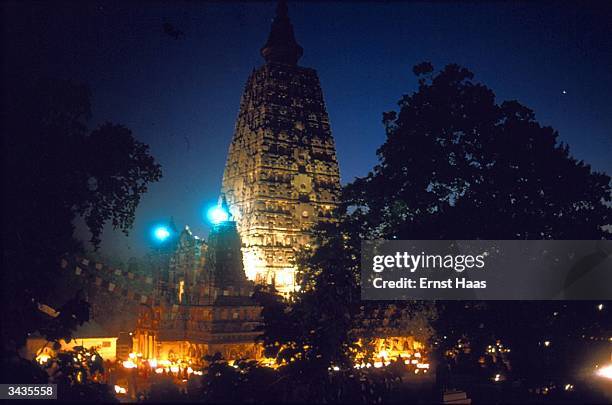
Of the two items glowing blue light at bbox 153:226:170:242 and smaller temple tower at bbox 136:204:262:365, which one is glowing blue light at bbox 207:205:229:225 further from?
glowing blue light at bbox 153:226:170:242

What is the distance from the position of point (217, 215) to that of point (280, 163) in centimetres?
1132

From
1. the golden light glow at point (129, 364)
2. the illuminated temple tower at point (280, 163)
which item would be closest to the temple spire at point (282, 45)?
the illuminated temple tower at point (280, 163)

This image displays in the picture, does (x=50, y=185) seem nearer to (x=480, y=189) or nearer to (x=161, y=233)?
(x=480, y=189)

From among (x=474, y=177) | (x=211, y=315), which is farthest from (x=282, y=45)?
(x=474, y=177)

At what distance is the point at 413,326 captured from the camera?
29219 mm

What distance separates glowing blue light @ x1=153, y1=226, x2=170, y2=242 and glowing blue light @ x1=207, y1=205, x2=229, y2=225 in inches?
318

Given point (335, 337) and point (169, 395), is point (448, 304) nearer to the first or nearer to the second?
point (335, 337)

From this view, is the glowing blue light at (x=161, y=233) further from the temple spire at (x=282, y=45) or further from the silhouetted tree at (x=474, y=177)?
the silhouetted tree at (x=474, y=177)

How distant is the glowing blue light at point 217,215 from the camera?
100 ft

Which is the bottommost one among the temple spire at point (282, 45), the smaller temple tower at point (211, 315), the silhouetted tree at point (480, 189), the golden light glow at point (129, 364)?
the golden light glow at point (129, 364)

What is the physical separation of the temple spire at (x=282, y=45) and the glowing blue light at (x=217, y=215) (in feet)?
57.8

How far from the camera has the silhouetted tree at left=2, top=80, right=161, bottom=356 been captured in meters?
9.02

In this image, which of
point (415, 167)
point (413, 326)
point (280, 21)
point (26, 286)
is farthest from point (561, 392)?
point (280, 21)

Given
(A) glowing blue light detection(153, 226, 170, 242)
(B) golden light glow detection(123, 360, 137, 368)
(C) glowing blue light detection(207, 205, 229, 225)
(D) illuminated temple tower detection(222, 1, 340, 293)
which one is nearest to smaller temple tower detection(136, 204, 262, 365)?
(C) glowing blue light detection(207, 205, 229, 225)
